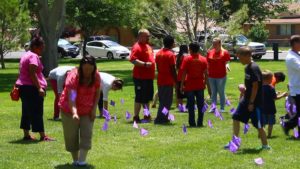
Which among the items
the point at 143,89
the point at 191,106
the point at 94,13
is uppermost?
the point at 143,89

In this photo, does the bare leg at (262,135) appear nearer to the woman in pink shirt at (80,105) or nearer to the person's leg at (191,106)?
the woman in pink shirt at (80,105)

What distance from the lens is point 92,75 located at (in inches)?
304

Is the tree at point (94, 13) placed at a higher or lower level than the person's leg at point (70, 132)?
lower

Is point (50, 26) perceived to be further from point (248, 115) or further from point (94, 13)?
point (94, 13)

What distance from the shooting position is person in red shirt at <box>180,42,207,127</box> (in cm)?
1170

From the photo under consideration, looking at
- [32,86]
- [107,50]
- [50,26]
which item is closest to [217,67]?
[32,86]

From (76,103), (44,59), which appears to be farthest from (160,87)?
(44,59)

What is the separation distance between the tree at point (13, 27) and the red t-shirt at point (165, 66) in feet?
62.9

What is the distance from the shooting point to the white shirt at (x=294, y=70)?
379 inches

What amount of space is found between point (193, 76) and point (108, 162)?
3828 millimetres

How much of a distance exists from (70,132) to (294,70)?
3857 mm

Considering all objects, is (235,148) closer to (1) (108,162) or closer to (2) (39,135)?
(1) (108,162)

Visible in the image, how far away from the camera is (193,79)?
11.7m

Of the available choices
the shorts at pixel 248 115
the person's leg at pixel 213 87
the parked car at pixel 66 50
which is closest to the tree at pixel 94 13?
the parked car at pixel 66 50
